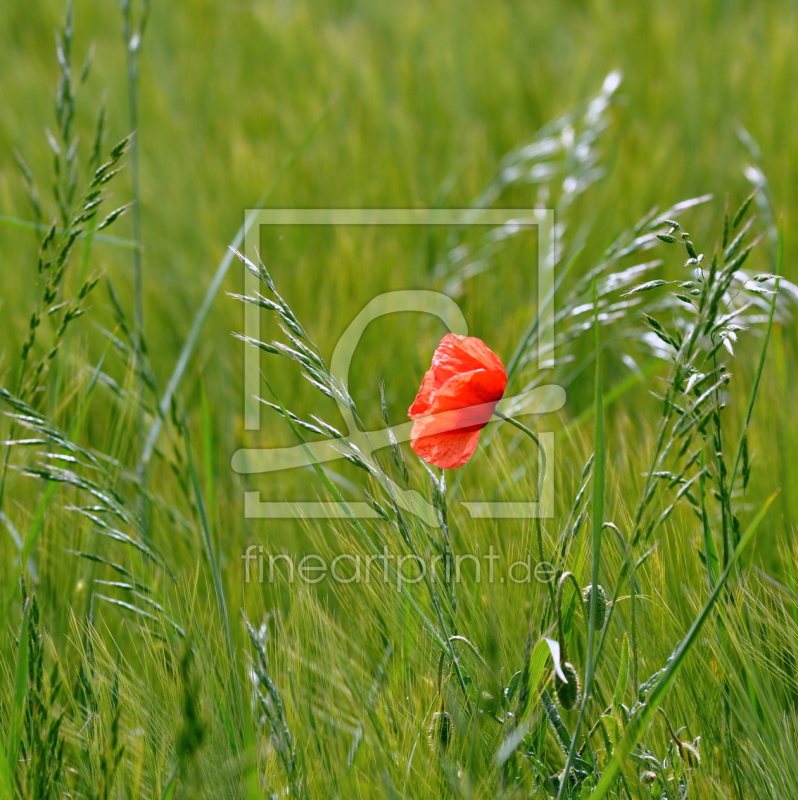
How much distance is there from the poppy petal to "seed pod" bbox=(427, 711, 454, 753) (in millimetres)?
140

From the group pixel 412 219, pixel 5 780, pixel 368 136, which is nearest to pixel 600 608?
pixel 5 780

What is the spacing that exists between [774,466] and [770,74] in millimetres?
1085

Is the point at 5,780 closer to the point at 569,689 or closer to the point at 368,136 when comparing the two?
the point at 569,689

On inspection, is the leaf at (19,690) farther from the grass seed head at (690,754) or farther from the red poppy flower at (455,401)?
the grass seed head at (690,754)

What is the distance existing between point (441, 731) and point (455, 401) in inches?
7.4

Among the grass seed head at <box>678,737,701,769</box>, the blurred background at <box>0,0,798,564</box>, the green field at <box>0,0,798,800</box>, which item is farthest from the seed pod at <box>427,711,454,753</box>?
the blurred background at <box>0,0,798,564</box>

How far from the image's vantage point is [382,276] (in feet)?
3.96

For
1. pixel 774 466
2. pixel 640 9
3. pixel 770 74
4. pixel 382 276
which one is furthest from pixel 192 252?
pixel 640 9

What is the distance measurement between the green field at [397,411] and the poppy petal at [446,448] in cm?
2

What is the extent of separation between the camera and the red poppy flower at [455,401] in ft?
1.77

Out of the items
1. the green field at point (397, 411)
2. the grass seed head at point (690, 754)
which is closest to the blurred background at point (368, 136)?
the green field at point (397, 411)

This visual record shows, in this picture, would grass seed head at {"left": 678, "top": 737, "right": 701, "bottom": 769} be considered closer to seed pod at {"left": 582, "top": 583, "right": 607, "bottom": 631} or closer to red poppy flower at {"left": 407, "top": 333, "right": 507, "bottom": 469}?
seed pod at {"left": 582, "top": 583, "right": 607, "bottom": 631}

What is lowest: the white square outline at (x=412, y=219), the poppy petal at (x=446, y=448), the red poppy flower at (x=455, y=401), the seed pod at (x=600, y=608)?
the seed pod at (x=600, y=608)

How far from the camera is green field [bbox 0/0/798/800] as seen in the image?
0.50 m
